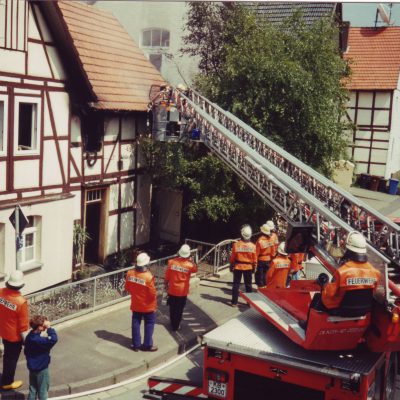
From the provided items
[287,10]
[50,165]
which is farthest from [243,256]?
[287,10]

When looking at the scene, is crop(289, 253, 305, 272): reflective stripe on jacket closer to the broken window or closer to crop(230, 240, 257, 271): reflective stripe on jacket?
crop(230, 240, 257, 271): reflective stripe on jacket

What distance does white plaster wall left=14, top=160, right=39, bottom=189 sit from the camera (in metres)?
12.7

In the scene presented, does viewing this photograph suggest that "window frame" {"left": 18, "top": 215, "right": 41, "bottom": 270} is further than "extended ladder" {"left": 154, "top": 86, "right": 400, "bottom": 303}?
Yes

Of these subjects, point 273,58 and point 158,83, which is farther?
point 158,83

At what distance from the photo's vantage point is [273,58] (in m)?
16.8

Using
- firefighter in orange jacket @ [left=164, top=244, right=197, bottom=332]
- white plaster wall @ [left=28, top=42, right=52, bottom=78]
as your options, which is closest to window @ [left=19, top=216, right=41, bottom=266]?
white plaster wall @ [left=28, top=42, right=52, bottom=78]

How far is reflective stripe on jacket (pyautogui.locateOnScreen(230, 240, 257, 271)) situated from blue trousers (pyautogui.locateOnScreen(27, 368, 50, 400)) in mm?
5392

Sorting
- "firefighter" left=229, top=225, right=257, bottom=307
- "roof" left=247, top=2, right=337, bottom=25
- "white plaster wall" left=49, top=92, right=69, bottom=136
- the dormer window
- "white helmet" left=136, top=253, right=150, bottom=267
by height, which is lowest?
"firefighter" left=229, top=225, right=257, bottom=307

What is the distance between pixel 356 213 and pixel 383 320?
126 inches

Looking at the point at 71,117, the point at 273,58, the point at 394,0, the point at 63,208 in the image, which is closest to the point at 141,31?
the point at 273,58

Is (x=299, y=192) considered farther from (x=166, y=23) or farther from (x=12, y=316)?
(x=166, y=23)

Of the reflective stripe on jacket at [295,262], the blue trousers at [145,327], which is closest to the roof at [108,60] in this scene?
the reflective stripe on jacket at [295,262]

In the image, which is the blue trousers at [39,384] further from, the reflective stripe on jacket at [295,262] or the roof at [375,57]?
the roof at [375,57]

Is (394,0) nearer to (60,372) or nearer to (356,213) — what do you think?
(356,213)
